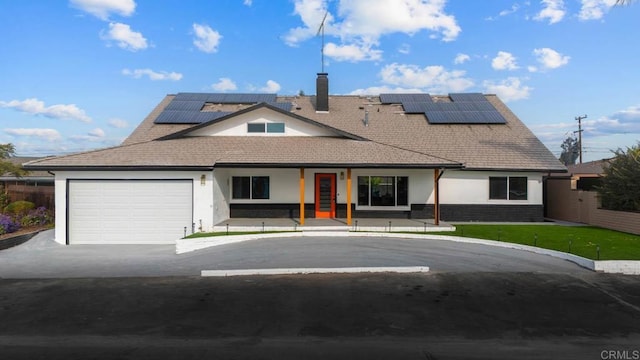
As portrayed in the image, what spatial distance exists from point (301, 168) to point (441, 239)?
222 inches

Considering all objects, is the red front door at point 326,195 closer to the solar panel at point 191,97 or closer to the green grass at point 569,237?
the green grass at point 569,237

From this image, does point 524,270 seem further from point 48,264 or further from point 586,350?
point 48,264

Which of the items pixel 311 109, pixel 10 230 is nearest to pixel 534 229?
pixel 311 109

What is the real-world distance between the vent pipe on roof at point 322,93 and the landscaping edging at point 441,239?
424 inches

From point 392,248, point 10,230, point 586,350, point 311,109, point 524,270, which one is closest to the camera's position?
point 586,350

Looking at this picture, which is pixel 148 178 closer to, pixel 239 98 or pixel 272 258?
pixel 272 258

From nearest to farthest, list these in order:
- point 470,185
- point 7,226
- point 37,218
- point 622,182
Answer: point 7,226
point 622,182
point 37,218
point 470,185

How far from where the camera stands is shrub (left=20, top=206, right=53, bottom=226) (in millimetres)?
17703

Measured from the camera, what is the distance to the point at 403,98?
25.3 m

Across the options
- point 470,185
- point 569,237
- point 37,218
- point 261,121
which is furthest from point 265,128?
point 569,237

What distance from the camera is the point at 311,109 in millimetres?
24391

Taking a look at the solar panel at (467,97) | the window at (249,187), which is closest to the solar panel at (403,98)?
the solar panel at (467,97)

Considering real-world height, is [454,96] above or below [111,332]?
above

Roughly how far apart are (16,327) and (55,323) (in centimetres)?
54
